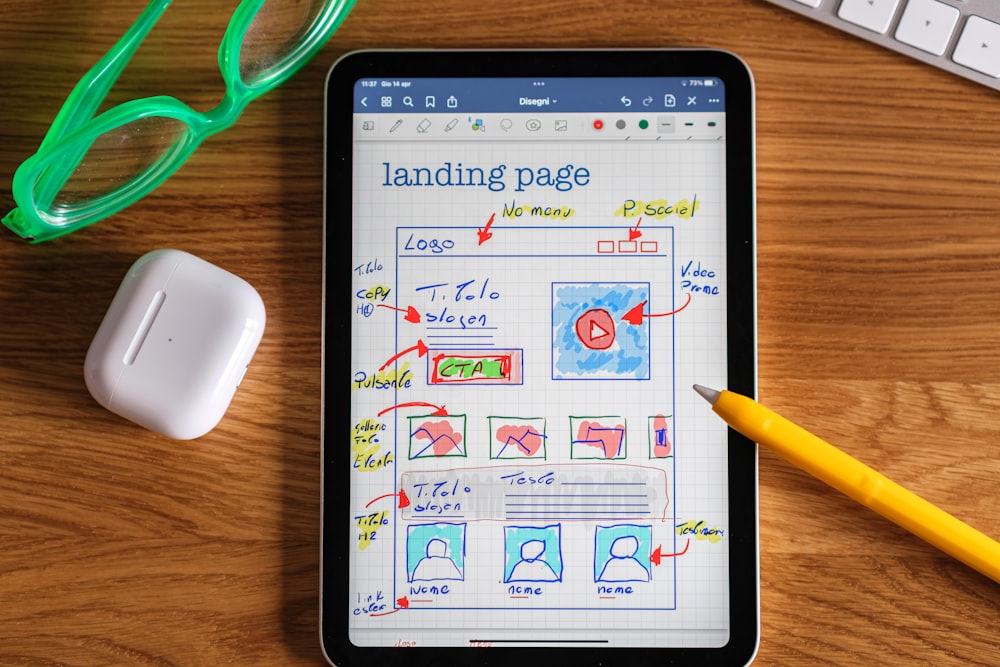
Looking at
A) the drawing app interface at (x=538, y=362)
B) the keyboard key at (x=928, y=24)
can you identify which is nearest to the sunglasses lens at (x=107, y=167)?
the drawing app interface at (x=538, y=362)

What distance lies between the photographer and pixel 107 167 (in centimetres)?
49

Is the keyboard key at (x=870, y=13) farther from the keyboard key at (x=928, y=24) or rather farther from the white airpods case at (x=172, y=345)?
the white airpods case at (x=172, y=345)

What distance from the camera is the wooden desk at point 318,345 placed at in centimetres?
51

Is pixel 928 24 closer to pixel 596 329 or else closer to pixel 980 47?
pixel 980 47

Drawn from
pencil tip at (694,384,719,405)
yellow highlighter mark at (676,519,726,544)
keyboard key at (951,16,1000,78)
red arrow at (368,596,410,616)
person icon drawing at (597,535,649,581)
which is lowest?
red arrow at (368,596,410,616)

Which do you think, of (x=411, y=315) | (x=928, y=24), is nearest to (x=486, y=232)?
(x=411, y=315)

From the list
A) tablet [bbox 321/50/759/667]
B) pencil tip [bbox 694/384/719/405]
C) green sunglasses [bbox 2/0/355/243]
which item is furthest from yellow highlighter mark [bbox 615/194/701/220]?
green sunglasses [bbox 2/0/355/243]

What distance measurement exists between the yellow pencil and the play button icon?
61 mm

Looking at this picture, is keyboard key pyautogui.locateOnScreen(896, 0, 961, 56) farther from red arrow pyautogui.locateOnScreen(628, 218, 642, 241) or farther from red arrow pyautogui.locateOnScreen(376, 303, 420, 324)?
red arrow pyautogui.locateOnScreen(376, 303, 420, 324)

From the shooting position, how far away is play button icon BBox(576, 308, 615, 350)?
Answer: 19.8 inches

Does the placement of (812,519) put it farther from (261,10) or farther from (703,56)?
(261,10)

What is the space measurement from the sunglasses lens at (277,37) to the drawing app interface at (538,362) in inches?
1.9

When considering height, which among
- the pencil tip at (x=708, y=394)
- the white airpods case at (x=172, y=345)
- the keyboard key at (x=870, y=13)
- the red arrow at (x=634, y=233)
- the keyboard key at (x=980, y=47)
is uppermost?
the keyboard key at (x=870, y=13)

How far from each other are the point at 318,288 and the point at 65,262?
0.51 ft
